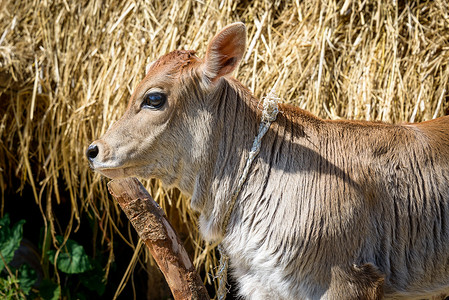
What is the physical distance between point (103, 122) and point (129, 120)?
1570 mm

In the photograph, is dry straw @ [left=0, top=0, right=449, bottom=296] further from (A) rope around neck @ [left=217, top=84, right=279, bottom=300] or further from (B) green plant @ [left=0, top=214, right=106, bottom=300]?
(A) rope around neck @ [left=217, top=84, right=279, bottom=300]

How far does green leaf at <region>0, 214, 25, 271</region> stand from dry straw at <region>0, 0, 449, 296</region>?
0.51 metres

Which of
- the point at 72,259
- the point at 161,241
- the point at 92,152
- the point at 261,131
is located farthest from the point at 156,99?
the point at 72,259

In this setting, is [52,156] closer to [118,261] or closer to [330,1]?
[118,261]

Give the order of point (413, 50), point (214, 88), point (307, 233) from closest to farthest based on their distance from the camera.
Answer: point (307, 233), point (214, 88), point (413, 50)

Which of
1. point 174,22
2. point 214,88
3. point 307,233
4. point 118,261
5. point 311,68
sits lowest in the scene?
point 118,261

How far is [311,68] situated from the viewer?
3760 mm

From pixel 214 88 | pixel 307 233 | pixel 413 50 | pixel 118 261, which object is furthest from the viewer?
pixel 118 261

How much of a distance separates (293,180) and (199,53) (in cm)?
175

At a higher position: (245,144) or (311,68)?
(311,68)

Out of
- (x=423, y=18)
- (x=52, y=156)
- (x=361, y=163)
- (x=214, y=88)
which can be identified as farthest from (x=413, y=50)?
(x=52, y=156)

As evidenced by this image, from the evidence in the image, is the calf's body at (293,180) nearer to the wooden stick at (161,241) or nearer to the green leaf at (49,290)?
the wooden stick at (161,241)

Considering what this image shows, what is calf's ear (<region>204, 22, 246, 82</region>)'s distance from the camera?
2.41m

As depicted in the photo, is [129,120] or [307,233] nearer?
[307,233]
